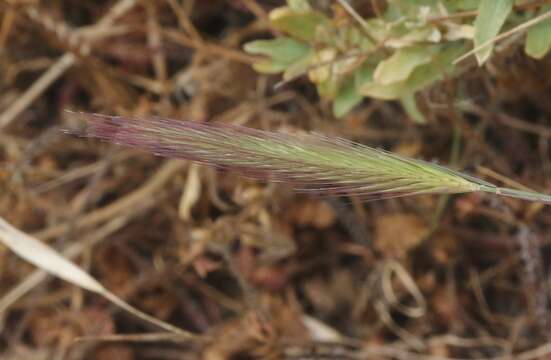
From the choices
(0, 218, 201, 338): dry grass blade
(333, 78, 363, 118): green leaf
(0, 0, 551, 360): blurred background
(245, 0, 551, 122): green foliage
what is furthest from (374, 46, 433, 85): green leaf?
(0, 218, 201, 338): dry grass blade

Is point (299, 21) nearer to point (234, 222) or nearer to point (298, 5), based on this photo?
point (298, 5)

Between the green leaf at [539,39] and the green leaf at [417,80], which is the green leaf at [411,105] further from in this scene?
the green leaf at [539,39]

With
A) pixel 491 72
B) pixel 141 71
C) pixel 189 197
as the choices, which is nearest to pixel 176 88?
pixel 141 71

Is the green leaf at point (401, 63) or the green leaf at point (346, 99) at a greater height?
the green leaf at point (401, 63)

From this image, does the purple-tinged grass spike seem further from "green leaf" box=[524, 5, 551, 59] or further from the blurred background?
the blurred background

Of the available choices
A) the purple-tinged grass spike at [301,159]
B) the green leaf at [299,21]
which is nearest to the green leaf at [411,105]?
the green leaf at [299,21]
